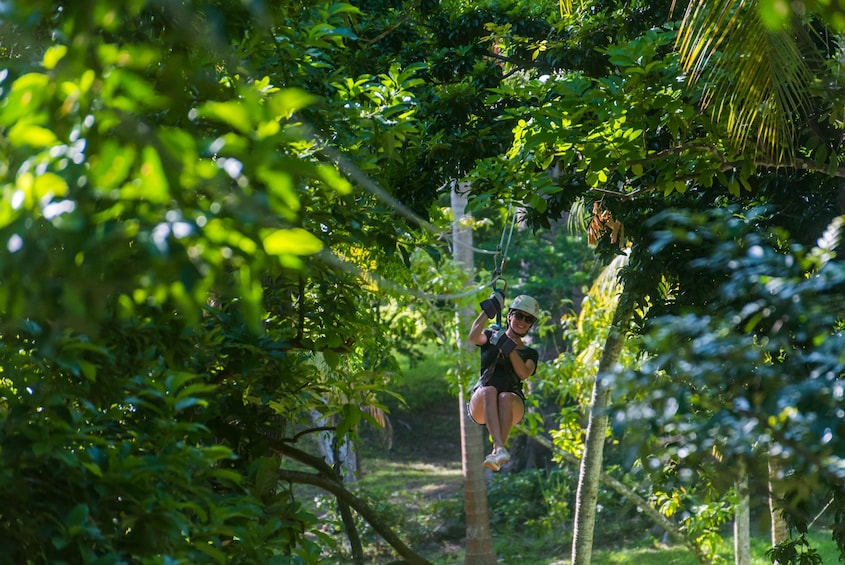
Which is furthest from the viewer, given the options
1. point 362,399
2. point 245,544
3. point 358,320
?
point 358,320

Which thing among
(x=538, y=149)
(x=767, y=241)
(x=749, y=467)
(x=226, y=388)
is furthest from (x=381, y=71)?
(x=749, y=467)

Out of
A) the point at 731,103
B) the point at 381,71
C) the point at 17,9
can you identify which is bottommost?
the point at 17,9

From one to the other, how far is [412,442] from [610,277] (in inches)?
395

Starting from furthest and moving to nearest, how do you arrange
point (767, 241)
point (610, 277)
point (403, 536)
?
point (403, 536), point (610, 277), point (767, 241)

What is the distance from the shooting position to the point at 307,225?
407 cm

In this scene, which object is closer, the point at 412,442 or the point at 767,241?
the point at 767,241

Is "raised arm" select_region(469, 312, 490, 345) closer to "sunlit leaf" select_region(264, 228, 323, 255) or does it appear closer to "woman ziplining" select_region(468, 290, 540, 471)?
"woman ziplining" select_region(468, 290, 540, 471)

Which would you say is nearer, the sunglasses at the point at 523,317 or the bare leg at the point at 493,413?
the sunglasses at the point at 523,317

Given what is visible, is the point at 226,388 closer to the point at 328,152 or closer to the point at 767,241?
the point at 328,152

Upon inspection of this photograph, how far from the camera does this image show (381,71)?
651 cm

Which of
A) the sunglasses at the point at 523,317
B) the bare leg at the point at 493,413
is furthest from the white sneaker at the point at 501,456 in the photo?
the sunglasses at the point at 523,317

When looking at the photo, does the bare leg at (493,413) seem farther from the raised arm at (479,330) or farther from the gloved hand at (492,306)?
the gloved hand at (492,306)

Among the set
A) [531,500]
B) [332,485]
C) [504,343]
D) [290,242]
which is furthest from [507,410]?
[531,500]

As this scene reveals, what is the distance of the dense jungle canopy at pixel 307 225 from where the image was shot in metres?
1.83
